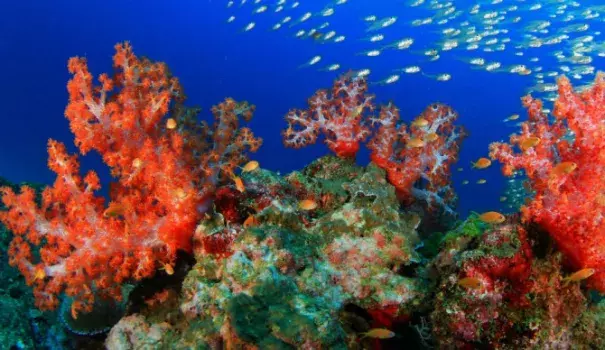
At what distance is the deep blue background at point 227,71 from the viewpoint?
60.9 m

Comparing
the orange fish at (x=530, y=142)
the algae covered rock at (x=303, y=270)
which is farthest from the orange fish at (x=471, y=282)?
the orange fish at (x=530, y=142)

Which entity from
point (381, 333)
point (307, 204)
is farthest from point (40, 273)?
point (381, 333)

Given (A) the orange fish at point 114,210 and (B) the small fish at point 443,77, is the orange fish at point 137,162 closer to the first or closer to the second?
(A) the orange fish at point 114,210

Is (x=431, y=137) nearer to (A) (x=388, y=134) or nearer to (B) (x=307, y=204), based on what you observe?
(A) (x=388, y=134)

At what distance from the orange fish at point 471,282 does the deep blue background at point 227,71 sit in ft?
139

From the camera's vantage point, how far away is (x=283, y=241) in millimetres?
4543

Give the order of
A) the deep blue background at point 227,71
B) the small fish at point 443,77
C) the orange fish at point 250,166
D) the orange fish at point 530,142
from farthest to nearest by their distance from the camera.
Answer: the deep blue background at point 227,71 → the small fish at point 443,77 → the orange fish at point 250,166 → the orange fish at point 530,142

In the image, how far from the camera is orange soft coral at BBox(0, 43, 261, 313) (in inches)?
200

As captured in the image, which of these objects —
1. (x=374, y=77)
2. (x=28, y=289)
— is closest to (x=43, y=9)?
(x=374, y=77)

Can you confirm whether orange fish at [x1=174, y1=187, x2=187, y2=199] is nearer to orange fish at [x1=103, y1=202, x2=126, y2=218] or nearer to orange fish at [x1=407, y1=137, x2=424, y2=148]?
orange fish at [x1=103, y1=202, x2=126, y2=218]

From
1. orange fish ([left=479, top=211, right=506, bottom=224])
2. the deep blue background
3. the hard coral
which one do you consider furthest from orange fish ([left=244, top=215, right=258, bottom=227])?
the deep blue background

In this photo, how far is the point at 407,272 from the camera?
16.0 feet

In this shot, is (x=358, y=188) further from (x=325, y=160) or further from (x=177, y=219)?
(x=177, y=219)

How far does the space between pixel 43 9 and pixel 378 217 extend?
88646 mm
